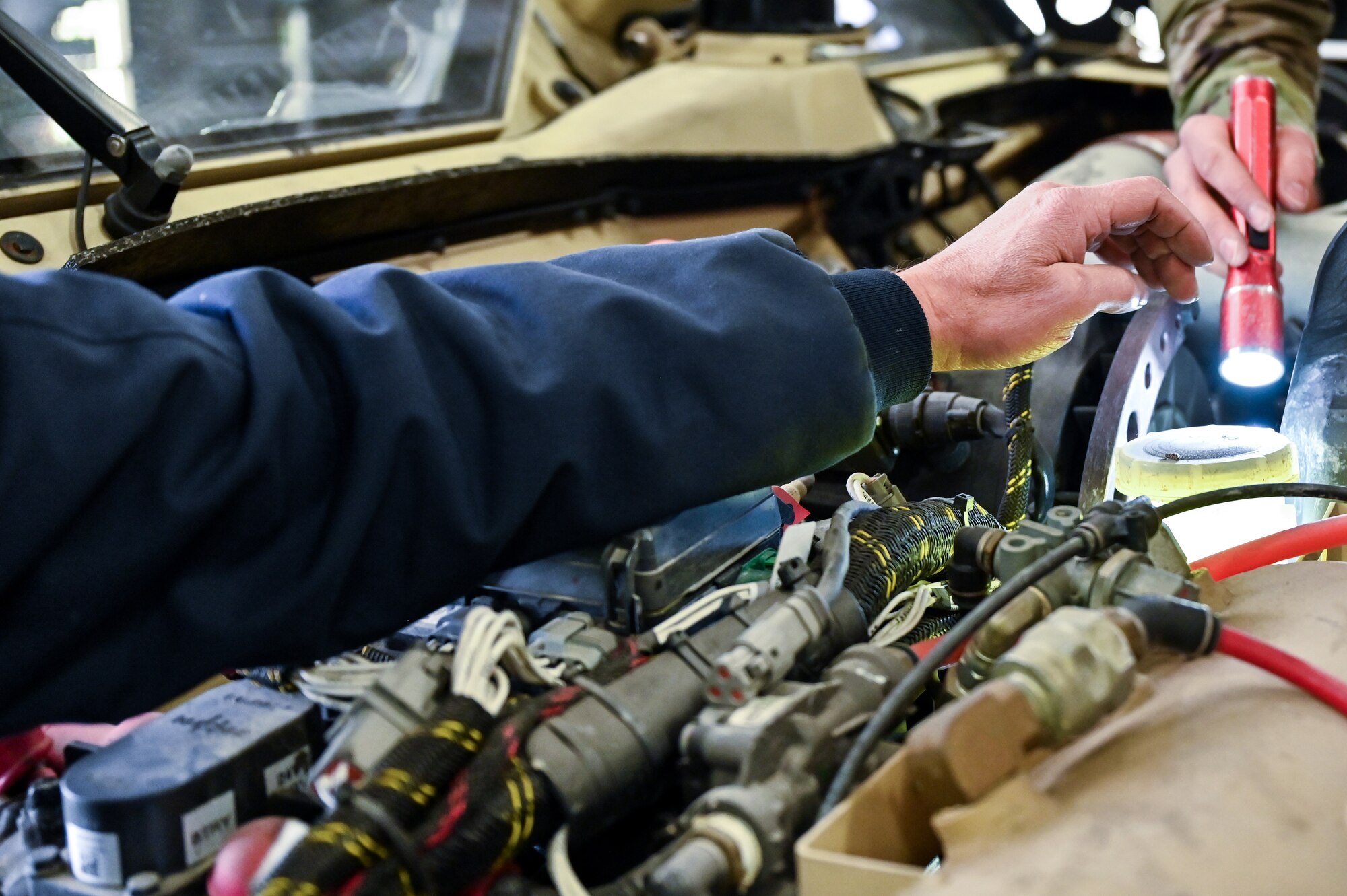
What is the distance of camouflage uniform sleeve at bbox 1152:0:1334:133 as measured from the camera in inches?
75.6

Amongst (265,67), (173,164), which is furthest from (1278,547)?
(265,67)

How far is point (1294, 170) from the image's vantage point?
1.64m

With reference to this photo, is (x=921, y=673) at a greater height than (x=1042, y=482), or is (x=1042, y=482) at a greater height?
(x=921, y=673)

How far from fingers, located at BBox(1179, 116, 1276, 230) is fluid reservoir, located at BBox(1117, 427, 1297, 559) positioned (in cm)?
52

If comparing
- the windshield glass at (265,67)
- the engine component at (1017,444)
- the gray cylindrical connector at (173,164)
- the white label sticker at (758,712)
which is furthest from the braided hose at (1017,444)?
the windshield glass at (265,67)

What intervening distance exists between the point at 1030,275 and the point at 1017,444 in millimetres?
204

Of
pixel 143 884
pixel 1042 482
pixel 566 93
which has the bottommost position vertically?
A: pixel 1042 482

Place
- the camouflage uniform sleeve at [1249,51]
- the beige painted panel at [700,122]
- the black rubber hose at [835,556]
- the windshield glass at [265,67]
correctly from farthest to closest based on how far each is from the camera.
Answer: the camouflage uniform sleeve at [1249,51]
the beige painted panel at [700,122]
the windshield glass at [265,67]
the black rubber hose at [835,556]

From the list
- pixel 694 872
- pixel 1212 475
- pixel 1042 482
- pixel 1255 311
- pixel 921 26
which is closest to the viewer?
pixel 694 872

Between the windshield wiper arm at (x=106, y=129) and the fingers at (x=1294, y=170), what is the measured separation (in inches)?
57.3

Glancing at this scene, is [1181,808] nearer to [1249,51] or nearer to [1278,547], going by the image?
[1278,547]

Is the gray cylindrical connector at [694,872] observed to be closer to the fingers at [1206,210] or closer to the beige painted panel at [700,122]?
the fingers at [1206,210]

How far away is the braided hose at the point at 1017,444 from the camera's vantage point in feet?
3.67

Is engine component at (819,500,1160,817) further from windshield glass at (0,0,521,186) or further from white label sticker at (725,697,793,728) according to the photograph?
windshield glass at (0,0,521,186)
